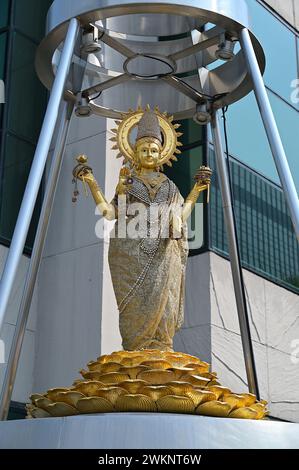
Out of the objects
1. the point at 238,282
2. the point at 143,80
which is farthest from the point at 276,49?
the point at 238,282

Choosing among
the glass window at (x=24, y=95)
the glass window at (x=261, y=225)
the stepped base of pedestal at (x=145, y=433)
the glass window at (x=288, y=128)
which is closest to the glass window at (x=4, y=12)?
the glass window at (x=24, y=95)

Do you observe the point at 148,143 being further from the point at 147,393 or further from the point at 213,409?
the point at 213,409

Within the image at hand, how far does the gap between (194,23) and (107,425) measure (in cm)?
432

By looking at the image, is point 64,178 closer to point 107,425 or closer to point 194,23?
point 194,23

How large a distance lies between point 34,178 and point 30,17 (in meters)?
6.55

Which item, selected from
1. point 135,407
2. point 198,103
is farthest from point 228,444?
point 198,103

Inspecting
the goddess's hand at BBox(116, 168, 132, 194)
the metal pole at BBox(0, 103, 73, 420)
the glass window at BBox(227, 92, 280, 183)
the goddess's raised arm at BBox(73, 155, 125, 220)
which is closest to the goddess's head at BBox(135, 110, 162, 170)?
the goddess's hand at BBox(116, 168, 132, 194)

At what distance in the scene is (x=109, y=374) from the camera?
7023mm

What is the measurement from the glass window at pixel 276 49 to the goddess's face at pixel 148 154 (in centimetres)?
556

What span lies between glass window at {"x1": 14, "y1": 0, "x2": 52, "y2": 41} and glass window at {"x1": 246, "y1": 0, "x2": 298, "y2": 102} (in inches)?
113

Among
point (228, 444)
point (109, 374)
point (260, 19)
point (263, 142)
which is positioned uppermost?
point (260, 19)

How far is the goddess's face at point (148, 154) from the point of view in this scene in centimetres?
850

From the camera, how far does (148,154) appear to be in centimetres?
850

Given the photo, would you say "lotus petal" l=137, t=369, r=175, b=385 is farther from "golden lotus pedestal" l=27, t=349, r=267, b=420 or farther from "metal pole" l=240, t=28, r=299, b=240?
"metal pole" l=240, t=28, r=299, b=240
